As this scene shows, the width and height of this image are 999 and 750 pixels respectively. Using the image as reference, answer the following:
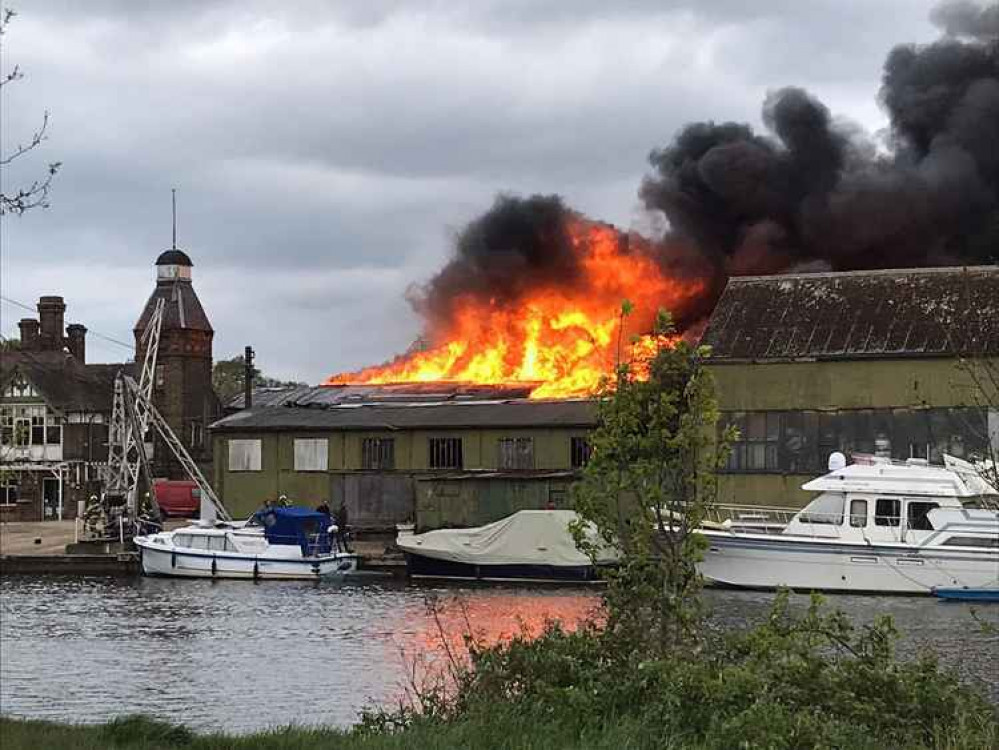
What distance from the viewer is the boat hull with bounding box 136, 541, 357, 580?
53.2m

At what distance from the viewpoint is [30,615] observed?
138 ft

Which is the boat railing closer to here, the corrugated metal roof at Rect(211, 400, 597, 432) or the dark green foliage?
the corrugated metal roof at Rect(211, 400, 597, 432)

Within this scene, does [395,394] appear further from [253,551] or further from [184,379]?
[184,379]

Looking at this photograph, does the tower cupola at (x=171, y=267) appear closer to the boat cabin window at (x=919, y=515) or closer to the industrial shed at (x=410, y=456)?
the industrial shed at (x=410, y=456)

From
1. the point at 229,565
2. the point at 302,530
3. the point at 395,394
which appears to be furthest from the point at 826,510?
the point at 395,394

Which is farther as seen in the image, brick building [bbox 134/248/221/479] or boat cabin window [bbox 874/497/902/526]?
brick building [bbox 134/248/221/479]

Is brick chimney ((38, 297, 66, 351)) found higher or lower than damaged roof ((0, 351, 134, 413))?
higher

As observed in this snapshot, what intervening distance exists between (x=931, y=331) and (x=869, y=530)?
10185 mm

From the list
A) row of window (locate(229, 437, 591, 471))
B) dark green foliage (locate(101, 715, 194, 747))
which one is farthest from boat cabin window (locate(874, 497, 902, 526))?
dark green foliage (locate(101, 715, 194, 747))

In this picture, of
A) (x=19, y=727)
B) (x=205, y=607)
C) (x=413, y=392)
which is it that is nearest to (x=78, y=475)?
(x=413, y=392)

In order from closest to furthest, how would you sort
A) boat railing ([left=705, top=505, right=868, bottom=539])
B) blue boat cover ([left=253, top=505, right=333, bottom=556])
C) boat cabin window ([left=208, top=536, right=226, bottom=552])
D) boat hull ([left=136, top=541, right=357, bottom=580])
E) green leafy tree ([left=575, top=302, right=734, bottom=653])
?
1. green leafy tree ([left=575, top=302, right=734, bottom=653])
2. boat railing ([left=705, top=505, right=868, bottom=539])
3. boat hull ([left=136, top=541, right=357, bottom=580])
4. blue boat cover ([left=253, top=505, right=333, bottom=556])
5. boat cabin window ([left=208, top=536, right=226, bottom=552])

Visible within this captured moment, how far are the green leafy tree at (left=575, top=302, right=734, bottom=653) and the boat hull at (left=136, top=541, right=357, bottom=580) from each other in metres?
37.9

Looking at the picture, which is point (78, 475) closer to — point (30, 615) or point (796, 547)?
point (30, 615)

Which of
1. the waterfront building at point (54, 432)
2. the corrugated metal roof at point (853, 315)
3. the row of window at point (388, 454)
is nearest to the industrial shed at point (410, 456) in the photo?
the row of window at point (388, 454)
